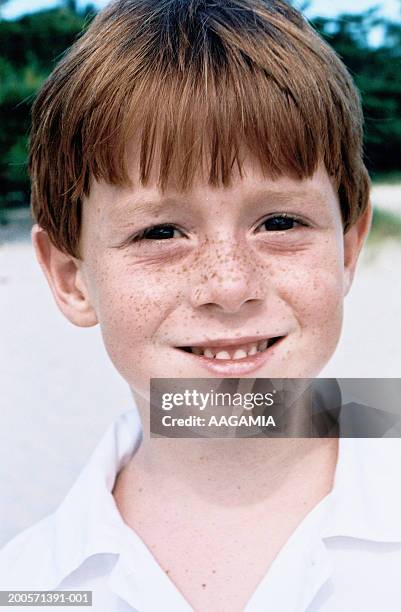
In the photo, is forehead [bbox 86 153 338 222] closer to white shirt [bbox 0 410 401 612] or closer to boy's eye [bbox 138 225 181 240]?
boy's eye [bbox 138 225 181 240]

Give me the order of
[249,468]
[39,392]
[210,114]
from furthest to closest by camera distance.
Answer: [39,392] → [249,468] → [210,114]

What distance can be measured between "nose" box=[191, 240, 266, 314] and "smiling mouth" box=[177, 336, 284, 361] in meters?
0.04

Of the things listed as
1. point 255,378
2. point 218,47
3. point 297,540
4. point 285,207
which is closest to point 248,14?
point 218,47

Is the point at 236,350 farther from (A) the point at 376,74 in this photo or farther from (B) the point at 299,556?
(A) the point at 376,74

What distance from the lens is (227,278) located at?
72 cm

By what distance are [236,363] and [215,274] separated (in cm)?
9

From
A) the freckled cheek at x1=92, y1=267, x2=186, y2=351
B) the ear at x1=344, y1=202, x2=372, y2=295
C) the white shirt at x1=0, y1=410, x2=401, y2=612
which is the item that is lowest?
the white shirt at x1=0, y1=410, x2=401, y2=612

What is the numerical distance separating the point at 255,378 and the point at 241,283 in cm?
10

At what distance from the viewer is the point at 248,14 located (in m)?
0.77

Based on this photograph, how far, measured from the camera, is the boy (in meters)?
0.72

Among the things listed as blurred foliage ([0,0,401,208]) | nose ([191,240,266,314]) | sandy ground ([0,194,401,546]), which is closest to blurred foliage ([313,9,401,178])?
blurred foliage ([0,0,401,208])

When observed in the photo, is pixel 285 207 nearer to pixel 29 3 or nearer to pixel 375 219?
pixel 375 219

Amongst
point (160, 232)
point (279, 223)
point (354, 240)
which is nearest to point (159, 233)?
point (160, 232)

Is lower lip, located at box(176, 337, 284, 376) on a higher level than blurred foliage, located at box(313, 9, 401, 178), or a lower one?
lower
